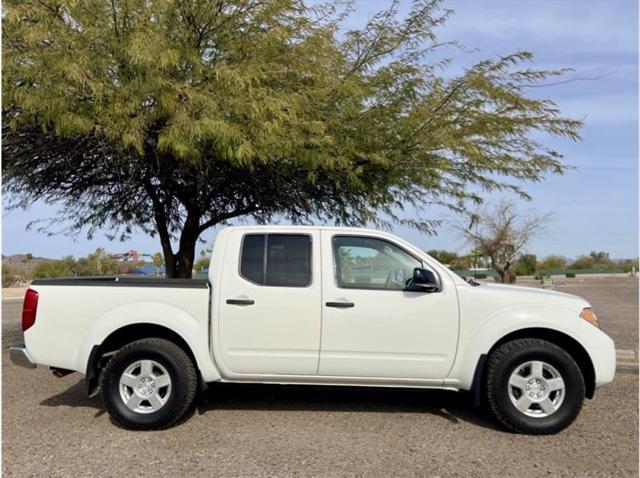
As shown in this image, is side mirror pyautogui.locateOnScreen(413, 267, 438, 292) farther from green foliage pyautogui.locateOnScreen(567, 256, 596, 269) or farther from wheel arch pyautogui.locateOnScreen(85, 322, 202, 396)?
green foliage pyautogui.locateOnScreen(567, 256, 596, 269)

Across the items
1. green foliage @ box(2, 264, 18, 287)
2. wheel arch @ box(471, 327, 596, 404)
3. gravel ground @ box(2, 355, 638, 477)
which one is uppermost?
wheel arch @ box(471, 327, 596, 404)

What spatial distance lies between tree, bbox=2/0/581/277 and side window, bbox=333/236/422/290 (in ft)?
6.39

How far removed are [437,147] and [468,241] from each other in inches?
977

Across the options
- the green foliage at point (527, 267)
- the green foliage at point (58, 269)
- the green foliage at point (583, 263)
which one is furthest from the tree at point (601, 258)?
the green foliage at point (58, 269)

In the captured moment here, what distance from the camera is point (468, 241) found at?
3216 cm

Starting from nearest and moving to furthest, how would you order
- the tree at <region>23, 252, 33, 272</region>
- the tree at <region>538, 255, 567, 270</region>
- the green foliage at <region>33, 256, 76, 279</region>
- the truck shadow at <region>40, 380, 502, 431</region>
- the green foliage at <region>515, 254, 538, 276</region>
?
the truck shadow at <region>40, 380, 502, 431</region>, the green foliage at <region>33, 256, 76, 279</region>, the tree at <region>23, 252, 33, 272</region>, the green foliage at <region>515, 254, 538, 276</region>, the tree at <region>538, 255, 567, 270</region>

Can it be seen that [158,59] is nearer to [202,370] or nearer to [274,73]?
[274,73]

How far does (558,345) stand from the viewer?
559 centimetres

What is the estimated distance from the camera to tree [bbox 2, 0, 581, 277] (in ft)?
22.1

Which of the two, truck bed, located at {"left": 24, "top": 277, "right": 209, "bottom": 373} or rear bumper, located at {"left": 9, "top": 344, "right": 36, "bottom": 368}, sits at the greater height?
truck bed, located at {"left": 24, "top": 277, "right": 209, "bottom": 373}

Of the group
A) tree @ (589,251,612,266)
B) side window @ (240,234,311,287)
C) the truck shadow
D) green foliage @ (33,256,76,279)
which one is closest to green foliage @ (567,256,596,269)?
tree @ (589,251,612,266)

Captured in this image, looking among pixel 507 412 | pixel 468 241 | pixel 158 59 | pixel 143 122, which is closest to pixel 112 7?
pixel 158 59

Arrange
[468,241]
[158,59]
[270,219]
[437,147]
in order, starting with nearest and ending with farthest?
1. [158,59]
2. [437,147]
3. [270,219]
4. [468,241]

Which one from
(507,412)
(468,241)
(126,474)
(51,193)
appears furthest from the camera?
(468,241)
